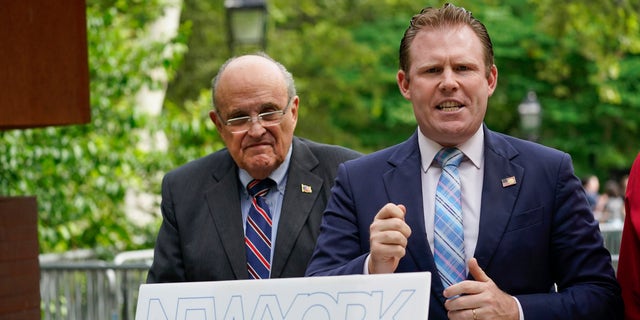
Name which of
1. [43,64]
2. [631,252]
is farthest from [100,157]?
[631,252]

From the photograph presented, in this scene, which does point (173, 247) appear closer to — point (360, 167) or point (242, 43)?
point (360, 167)

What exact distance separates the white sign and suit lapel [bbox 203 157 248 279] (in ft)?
3.06

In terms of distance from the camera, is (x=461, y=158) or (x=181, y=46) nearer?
(x=461, y=158)

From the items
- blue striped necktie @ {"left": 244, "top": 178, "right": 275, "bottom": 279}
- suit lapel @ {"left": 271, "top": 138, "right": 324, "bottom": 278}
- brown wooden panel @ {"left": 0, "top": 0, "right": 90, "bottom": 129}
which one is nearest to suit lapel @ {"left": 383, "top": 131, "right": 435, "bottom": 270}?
suit lapel @ {"left": 271, "top": 138, "right": 324, "bottom": 278}

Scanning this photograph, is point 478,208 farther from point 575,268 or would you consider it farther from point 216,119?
point 216,119

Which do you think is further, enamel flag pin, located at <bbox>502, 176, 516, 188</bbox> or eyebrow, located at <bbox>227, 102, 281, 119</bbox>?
eyebrow, located at <bbox>227, 102, 281, 119</bbox>

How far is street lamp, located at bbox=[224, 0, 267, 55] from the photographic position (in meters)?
14.9

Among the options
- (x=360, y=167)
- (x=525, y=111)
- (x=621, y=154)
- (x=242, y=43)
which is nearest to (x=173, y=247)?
(x=360, y=167)

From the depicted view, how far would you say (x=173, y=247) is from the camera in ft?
18.3

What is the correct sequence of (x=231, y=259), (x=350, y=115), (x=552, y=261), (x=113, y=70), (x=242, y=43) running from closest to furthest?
(x=552, y=261), (x=231, y=259), (x=113, y=70), (x=242, y=43), (x=350, y=115)

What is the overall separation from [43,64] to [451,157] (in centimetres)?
252

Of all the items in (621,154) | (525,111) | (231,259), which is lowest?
(621,154)

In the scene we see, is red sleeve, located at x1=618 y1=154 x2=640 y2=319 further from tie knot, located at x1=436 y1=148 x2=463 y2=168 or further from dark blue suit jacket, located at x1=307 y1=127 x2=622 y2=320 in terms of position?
tie knot, located at x1=436 y1=148 x2=463 y2=168

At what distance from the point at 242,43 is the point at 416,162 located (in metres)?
10.8
